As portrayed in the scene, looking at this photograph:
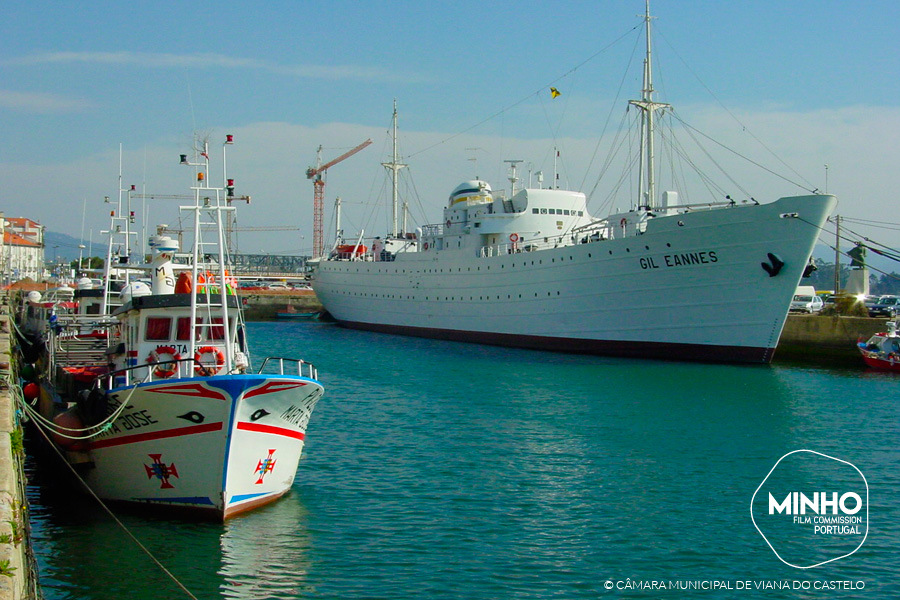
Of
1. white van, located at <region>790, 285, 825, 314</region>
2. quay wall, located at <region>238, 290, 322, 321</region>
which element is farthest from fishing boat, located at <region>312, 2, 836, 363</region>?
quay wall, located at <region>238, 290, 322, 321</region>

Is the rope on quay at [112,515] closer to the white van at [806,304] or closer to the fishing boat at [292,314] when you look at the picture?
the white van at [806,304]

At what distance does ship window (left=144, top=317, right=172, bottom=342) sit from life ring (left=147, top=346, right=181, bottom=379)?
0.22 m

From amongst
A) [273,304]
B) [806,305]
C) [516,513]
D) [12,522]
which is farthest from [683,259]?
[273,304]

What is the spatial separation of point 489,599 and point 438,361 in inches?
899

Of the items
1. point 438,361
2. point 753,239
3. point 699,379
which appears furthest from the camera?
point 438,361

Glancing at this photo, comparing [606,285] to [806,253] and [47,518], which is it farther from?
[47,518]

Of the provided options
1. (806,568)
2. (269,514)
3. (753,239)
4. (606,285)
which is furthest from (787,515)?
(606,285)

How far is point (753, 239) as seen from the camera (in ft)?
91.9

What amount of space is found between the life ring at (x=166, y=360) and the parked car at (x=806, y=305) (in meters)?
34.0

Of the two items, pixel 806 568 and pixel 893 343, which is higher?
pixel 893 343

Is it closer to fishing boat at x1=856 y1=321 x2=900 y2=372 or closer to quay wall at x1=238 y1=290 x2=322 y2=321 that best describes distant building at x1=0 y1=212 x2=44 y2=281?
quay wall at x1=238 y1=290 x2=322 y2=321

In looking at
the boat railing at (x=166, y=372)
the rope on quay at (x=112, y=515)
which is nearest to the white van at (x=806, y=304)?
the boat railing at (x=166, y=372)

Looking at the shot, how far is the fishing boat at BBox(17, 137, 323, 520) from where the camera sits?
1091cm

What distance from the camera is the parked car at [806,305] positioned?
132ft
